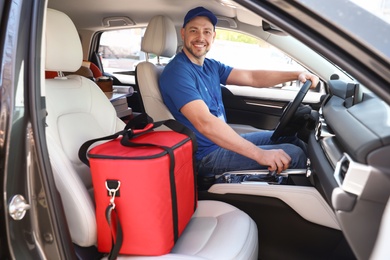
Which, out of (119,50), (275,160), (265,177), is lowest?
(265,177)

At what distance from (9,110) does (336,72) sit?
1630mm

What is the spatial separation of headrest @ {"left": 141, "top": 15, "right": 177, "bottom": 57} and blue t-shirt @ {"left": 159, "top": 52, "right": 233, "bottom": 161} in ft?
0.89

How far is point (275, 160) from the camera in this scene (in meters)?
1.55

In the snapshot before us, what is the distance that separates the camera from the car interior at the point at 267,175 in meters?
0.81

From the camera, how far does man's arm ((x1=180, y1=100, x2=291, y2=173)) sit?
61.3 inches

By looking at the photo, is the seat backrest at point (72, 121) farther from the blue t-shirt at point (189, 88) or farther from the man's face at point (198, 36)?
the man's face at point (198, 36)

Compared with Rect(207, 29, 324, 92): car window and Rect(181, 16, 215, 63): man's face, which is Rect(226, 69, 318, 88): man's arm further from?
Rect(181, 16, 215, 63): man's face

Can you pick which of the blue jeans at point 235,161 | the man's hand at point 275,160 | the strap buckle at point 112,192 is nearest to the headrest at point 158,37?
the blue jeans at point 235,161

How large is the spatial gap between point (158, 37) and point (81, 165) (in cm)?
117

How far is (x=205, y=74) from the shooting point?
81.0 inches

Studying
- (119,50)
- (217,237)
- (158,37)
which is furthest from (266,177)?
(119,50)

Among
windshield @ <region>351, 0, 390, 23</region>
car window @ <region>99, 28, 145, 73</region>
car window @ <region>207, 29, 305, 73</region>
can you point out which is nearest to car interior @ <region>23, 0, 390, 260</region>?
windshield @ <region>351, 0, 390, 23</region>

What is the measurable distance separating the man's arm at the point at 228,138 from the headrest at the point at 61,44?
0.58 metres

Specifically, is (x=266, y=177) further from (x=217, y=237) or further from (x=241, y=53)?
(x=241, y=53)
